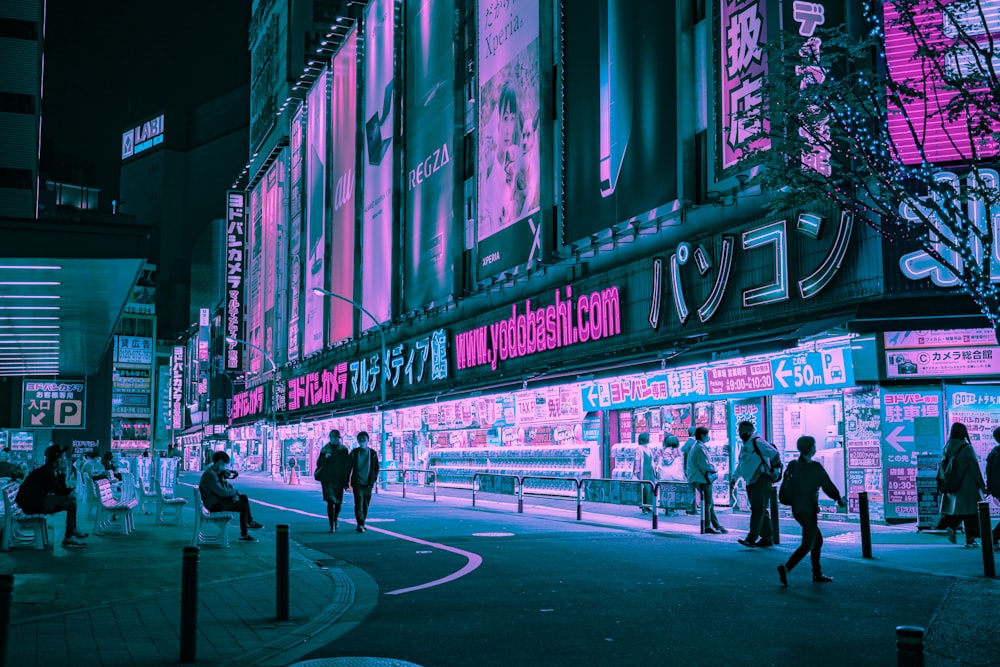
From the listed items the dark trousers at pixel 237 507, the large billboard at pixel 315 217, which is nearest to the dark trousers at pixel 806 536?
the dark trousers at pixel 237 507

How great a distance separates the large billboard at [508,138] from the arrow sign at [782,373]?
43.4 ft

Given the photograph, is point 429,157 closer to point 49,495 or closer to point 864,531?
point 49,495

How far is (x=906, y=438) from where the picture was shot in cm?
2044

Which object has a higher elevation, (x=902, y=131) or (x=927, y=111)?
(x=927, y=111)

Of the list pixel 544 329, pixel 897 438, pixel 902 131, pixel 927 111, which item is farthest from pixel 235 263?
pixel 897 438

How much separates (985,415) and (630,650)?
1476 cm

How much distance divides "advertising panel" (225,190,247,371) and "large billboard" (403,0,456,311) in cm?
4815

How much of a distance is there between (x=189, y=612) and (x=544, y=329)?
2654 centimetres

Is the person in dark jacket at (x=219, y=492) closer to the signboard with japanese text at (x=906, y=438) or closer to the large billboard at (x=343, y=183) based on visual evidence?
the signboard with japanese text at (x=906, y=438)

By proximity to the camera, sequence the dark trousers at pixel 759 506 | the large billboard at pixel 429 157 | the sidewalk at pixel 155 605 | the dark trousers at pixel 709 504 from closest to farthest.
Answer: the sidewalk at pixel 155 605
the dark trousers at pixel 759 506
the dark trousers at pixel 709 504
the large billboard at pixel 429 157

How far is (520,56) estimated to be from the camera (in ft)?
123

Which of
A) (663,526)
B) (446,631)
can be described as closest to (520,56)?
(663,526)

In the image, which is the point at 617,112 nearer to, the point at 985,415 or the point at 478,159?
the point at 478,159

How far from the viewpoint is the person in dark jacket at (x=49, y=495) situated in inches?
645
